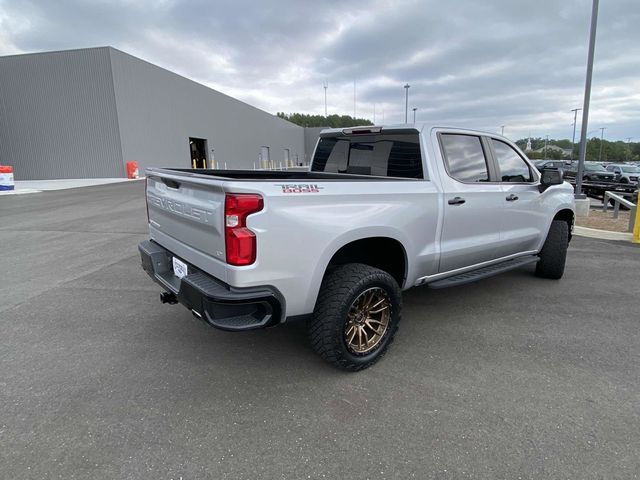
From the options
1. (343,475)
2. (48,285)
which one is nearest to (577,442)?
(343,475)

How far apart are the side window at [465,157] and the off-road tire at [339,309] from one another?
1412mm

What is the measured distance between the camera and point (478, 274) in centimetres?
396

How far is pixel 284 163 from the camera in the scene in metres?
61.1

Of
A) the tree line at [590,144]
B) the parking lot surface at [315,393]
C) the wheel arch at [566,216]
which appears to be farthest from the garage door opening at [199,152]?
the tree line at [590,144]

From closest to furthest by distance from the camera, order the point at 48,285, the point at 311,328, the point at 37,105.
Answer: the point at 311,328 → the point at 48,285 → the point at 37,105

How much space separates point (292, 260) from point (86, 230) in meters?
7.68

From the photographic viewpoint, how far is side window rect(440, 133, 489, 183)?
148 inches

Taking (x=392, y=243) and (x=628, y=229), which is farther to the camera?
(x=628, y=229)

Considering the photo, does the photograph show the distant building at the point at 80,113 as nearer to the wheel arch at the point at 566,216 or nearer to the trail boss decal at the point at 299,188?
the wheel arch at the point at 566,216

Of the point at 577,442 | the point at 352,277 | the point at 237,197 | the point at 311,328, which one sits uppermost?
the point at 237,197

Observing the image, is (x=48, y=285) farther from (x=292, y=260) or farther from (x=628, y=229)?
(x=628, y=229)

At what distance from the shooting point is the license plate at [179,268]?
3002 mm

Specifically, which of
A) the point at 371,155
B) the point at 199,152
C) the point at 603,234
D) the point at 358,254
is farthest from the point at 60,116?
the point at 603,234

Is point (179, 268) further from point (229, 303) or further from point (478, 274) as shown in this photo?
point (478, 274)
